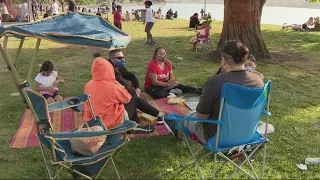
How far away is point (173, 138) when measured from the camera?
16.0 feet

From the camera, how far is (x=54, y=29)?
11.5ft

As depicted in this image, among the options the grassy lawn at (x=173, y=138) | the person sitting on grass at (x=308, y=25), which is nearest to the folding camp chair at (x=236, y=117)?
the grassy lawn at (x=173, y=138)

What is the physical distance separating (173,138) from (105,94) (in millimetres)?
1188

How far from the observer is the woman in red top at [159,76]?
643 centimetres

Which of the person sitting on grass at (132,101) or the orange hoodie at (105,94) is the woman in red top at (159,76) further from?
the orange hoodie at (105,94)

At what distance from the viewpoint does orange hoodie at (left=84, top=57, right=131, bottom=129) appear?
4.29 m

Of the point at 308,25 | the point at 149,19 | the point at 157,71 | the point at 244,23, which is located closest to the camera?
the point at 157,71

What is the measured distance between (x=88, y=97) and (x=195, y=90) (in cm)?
321

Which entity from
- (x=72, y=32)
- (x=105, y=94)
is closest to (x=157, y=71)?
(x=105, y=94)

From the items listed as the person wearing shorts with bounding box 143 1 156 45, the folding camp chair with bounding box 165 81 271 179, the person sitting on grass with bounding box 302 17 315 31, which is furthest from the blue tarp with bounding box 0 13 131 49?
the person sitting on grass with bounding box 302 17 315 31

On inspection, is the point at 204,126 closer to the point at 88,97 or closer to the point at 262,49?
the point at 88,97

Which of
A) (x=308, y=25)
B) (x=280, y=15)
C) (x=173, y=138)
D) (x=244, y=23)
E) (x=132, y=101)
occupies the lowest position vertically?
(x=173, y=138)

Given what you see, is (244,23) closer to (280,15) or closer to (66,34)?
(66,34)

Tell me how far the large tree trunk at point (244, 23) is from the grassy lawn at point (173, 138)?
597 mm
